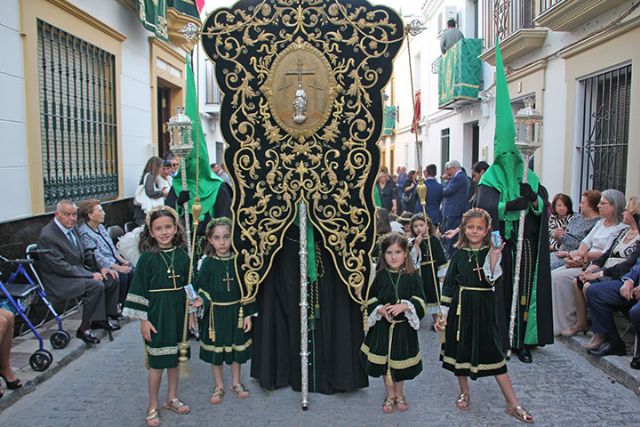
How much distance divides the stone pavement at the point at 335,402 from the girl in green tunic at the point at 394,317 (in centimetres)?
32

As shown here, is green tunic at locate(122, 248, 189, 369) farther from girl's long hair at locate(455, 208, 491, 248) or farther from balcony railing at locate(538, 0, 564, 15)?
balcony railing at locate(538, 0, 564, 15)

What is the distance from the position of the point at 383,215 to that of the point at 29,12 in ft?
13.9

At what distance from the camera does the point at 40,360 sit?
4676 mm

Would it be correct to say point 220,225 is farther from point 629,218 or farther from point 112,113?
point 112,113

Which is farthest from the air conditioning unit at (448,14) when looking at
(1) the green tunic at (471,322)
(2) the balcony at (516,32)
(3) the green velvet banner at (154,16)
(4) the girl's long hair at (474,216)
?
(1) the green tunic at (471,322)

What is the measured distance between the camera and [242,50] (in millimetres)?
3748

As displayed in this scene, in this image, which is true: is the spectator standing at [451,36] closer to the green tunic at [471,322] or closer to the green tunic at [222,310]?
the green tunic at [471,322]

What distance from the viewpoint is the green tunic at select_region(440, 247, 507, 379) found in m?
3.94

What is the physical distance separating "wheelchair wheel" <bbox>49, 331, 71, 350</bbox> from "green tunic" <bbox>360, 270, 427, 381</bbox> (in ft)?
9.35

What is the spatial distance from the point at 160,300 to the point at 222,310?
446 millimetres

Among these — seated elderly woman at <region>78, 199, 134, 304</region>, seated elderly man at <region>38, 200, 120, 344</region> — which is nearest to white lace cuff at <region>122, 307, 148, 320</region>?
seated elderly man at <region>38, 200, 120, 344</region>

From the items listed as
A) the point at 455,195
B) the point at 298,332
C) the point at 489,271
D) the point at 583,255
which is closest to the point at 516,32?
the point at 455,195

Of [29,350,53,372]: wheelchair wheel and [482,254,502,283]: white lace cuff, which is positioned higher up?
[482,254,502,283]: white lace cuff

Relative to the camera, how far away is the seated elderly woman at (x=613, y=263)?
5148 mm
